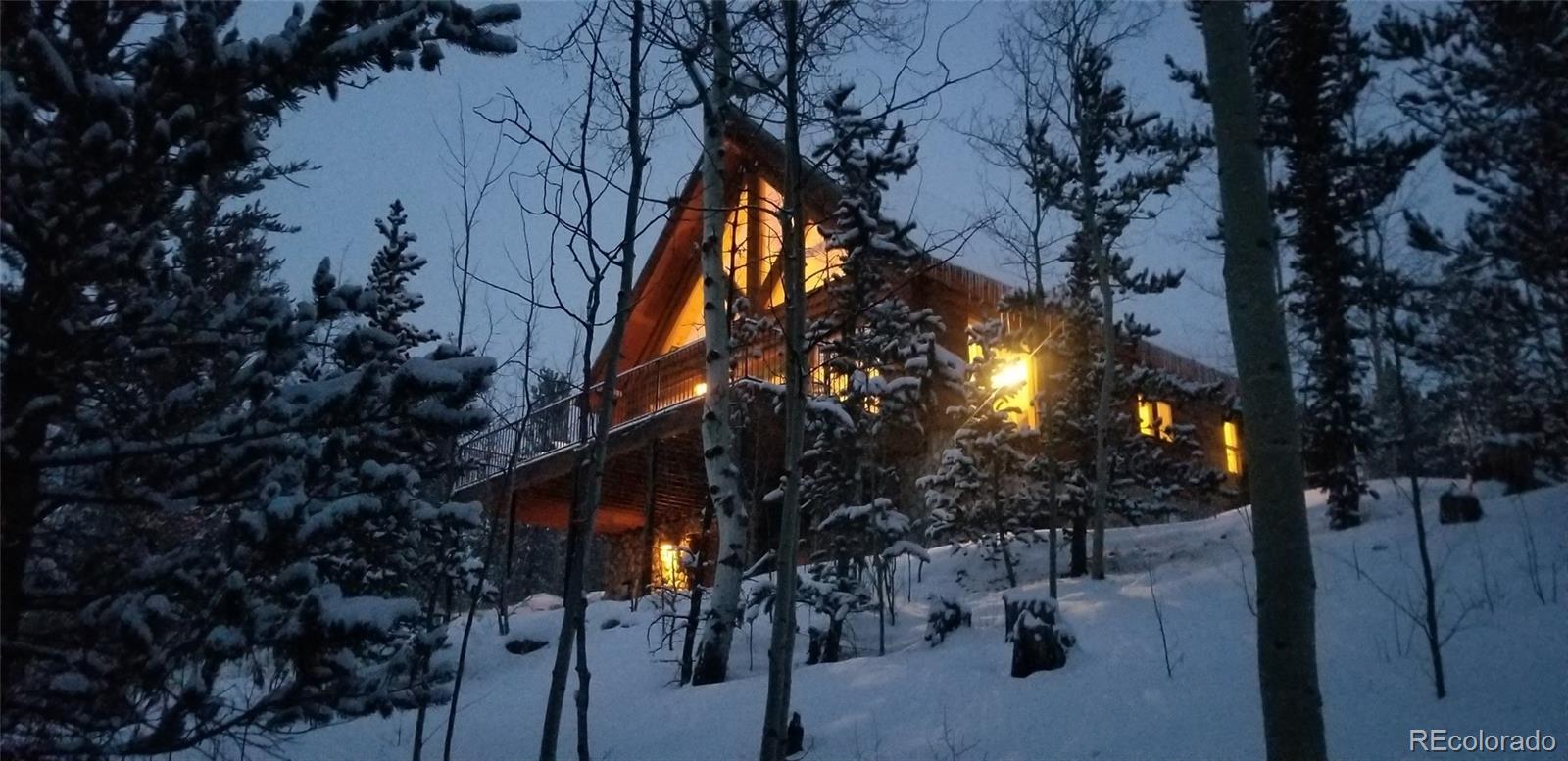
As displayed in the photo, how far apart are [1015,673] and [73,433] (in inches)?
253

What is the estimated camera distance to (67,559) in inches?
176

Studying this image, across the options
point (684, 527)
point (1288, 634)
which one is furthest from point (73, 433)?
point (684, 527)

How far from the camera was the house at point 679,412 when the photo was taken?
14367mm

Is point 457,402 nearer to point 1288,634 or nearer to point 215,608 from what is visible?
point 215,608

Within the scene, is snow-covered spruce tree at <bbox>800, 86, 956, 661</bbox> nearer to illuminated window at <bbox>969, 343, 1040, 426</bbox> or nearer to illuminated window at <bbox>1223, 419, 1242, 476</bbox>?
illuminated window at <bbox>969, 343, 1040, 426</bbox>

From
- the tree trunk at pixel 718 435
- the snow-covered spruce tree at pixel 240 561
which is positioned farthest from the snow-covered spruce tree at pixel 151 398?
the tree trunk at pixel 718 435

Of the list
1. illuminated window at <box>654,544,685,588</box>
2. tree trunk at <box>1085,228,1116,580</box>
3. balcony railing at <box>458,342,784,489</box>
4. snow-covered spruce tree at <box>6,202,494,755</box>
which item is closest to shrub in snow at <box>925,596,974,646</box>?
tree trunk at <box>1085,228,1116,580</box>

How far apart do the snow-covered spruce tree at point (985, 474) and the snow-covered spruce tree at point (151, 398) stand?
9577 millimetres

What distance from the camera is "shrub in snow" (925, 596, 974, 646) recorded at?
9.86 metres

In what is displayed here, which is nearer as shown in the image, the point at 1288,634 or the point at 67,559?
the point at 1288,634

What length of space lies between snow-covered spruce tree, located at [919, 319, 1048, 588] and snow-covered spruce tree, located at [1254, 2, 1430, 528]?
11.5 feet

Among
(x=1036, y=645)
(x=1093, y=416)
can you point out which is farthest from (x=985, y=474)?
(x=1036, y=645)

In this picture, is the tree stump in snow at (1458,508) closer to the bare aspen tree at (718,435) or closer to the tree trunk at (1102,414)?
the tree trunk at (1102,414)

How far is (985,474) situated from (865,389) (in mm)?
2491
